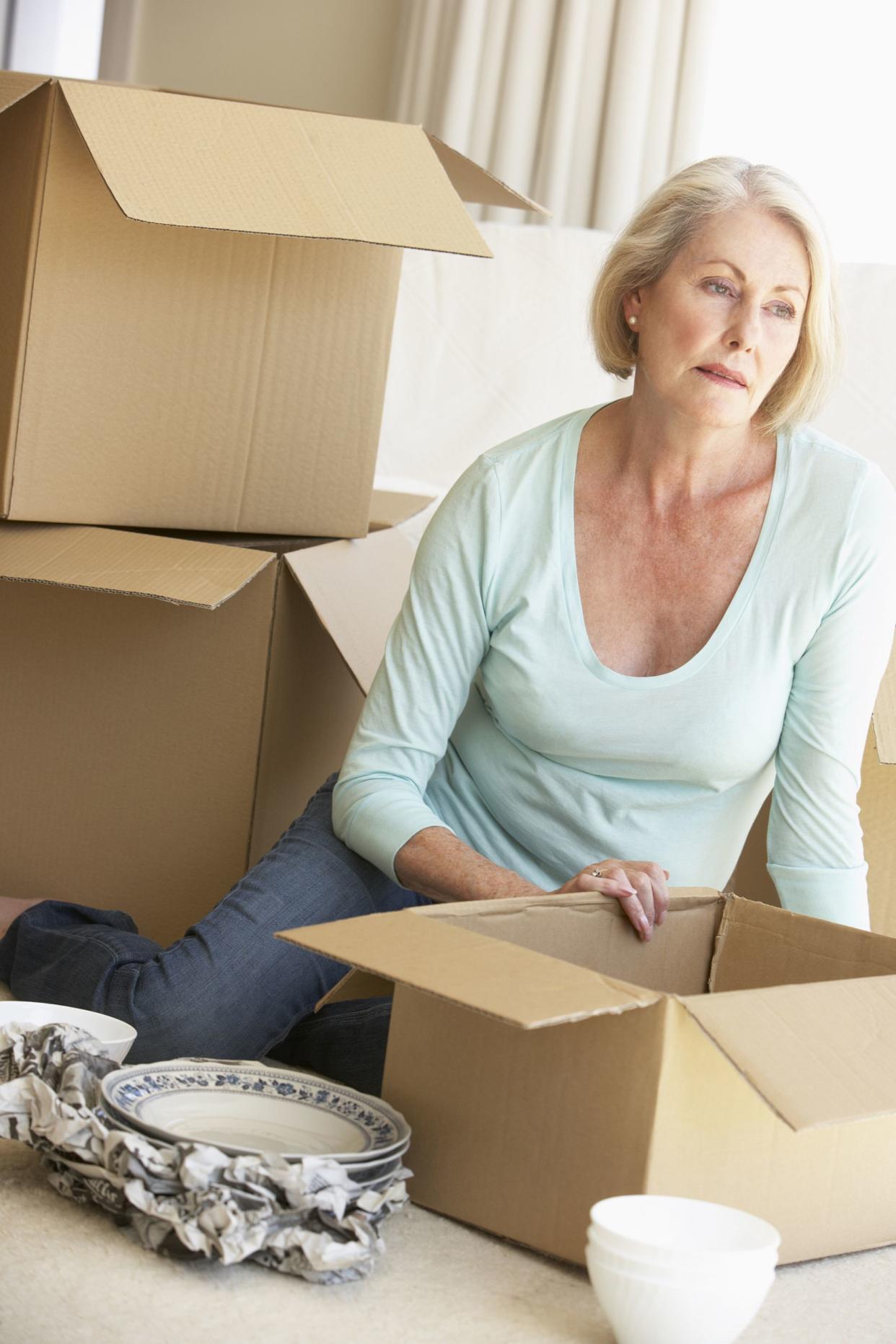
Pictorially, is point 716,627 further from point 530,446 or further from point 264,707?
point 264,707

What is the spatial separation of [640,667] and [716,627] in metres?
0.07

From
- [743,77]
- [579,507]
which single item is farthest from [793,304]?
[743,77]

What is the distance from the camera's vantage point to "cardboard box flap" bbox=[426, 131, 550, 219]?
4.63 ft

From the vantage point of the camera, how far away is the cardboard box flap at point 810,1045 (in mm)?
733

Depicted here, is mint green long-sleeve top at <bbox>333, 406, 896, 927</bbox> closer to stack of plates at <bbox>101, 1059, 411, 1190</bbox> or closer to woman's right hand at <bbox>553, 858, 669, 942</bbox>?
woman's right hand at <bbox>553, 858, 669, 942</bbox>

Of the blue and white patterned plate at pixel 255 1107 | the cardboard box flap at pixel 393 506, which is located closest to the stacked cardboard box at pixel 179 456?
the cardboard box flap at pixel 393 506

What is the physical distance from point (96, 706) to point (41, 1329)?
812 millimetres

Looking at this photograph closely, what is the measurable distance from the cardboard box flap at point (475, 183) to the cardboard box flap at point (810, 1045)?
0.85m

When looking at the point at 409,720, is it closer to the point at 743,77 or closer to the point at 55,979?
the point at 55,979

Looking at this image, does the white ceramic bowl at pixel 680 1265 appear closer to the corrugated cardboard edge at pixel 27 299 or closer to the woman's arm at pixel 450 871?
the woman's arm at pixel 450 871

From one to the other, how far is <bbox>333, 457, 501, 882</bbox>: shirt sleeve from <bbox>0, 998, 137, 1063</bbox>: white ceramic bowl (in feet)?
0.84

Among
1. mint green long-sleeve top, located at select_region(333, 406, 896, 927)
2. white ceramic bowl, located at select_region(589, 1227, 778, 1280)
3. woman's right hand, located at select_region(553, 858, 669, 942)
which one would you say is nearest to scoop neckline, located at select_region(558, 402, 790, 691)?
mint green long-sleeve top, located at select_region(333, 406, 896, 927)

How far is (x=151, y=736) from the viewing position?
4.77 ft

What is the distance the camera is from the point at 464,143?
2668 mm
